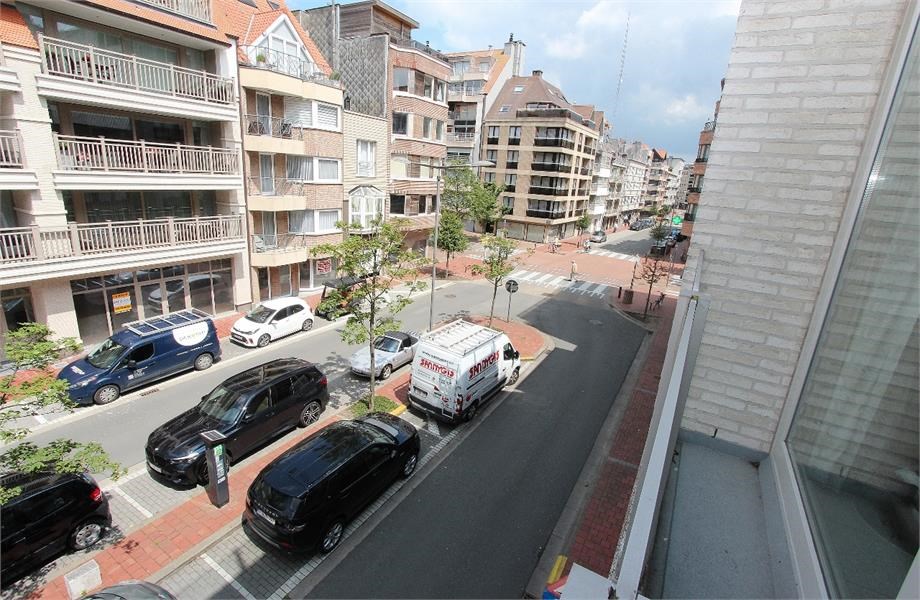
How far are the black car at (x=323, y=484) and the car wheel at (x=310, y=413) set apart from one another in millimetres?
2580

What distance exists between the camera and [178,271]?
19188 mm

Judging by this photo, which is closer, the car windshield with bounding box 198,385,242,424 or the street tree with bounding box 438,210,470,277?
the car windshield with bounding box 198,385,242,424

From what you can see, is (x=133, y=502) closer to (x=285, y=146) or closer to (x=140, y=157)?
(x=140, y=157)

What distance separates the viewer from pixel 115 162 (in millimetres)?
15883

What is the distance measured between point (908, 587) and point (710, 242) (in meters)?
3.39

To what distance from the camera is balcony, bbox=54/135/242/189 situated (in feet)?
48.8

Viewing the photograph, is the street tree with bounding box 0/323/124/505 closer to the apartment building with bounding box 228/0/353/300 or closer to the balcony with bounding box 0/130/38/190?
the balcony with bounding box 0/130/38/190

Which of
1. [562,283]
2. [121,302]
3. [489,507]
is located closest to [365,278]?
[489,507]

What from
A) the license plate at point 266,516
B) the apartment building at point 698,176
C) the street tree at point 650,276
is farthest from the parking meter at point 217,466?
the apartment building at point 698,176

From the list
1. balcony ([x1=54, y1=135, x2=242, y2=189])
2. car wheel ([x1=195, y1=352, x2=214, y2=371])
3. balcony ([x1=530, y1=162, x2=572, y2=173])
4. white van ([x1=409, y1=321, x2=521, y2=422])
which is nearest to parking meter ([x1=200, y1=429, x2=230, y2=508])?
white van ([x1=409, y1=321, x2=521, y2=422])

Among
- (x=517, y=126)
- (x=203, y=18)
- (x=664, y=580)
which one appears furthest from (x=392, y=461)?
(x=517, y=126)

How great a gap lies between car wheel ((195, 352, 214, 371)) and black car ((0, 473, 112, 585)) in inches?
298

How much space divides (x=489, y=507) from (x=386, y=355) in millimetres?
7435

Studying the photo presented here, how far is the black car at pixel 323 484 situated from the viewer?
8.28m
